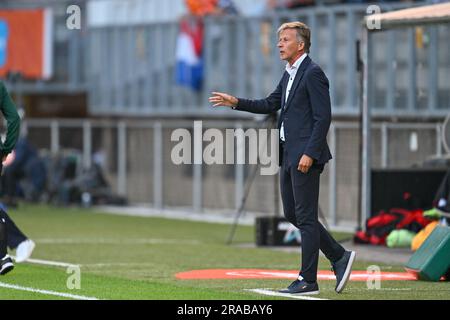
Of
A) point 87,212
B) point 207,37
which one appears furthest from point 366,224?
point 207,37

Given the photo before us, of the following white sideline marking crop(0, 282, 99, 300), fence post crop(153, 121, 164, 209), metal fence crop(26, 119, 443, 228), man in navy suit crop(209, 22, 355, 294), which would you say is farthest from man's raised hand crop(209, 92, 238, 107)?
fence post crop(153, 121, 164, 209)

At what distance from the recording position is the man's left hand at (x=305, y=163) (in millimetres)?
11688

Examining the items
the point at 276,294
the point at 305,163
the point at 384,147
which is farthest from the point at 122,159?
the point at 305,163

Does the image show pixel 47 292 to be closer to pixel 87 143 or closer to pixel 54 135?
pixel 87 143

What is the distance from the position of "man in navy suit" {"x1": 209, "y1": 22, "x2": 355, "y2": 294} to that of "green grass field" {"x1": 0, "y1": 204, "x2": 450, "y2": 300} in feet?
1.22

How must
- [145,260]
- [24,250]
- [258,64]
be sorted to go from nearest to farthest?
1. [24,250]
2. [145,260]
3. [258,64]

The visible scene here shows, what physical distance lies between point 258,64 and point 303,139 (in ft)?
52.4

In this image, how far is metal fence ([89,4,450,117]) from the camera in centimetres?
2344

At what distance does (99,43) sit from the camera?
1299 inches

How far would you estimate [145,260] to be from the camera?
1630 centimetres

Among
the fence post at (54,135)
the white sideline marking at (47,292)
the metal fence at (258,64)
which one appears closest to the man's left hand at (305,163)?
the white sideline marking at (47,292)

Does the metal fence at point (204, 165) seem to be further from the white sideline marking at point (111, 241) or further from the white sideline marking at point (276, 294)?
the white sideline marking at point (276, 294)

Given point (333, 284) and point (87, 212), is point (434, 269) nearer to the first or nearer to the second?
point (333, 284)

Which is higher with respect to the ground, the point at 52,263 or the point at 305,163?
the point at 305,163
